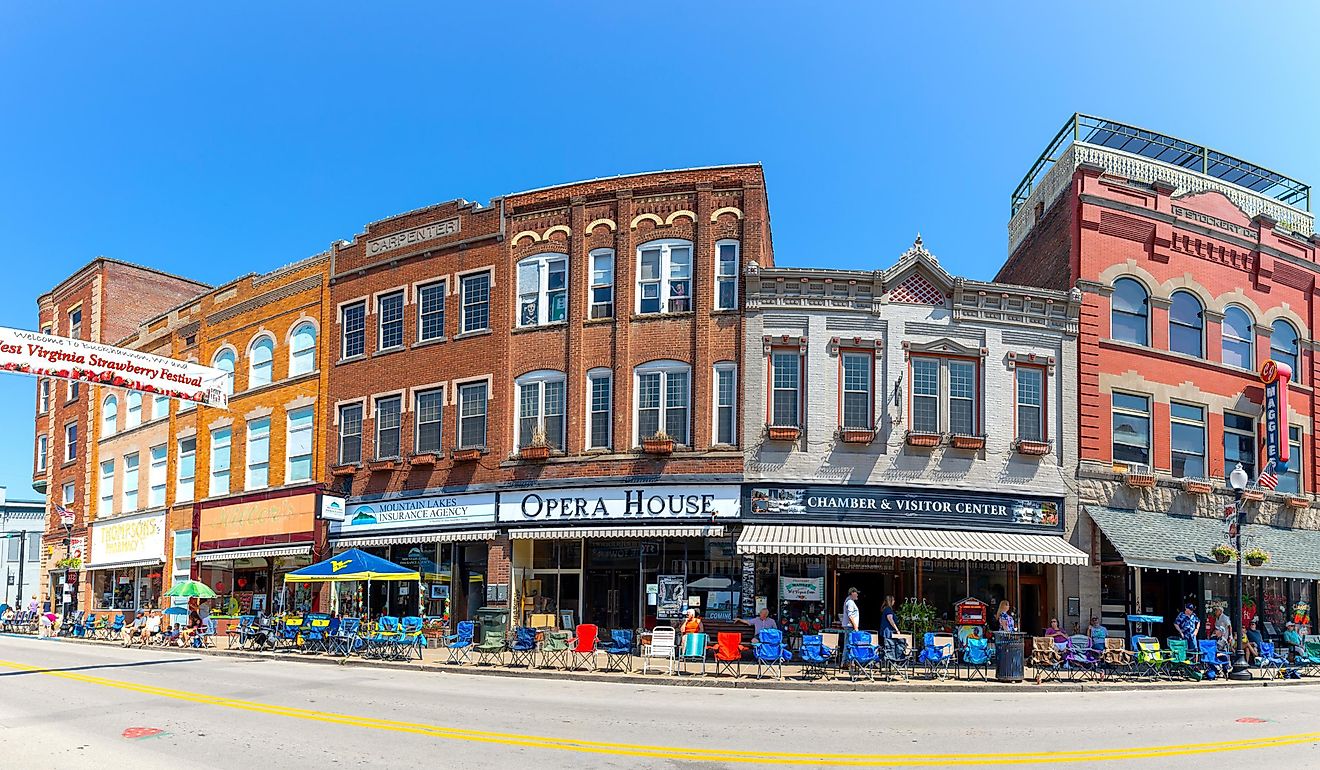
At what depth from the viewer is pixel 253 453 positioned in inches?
1497

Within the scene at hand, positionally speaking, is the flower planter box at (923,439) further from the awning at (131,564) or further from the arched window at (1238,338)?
the awning at (131,564)

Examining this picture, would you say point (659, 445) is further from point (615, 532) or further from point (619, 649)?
point (619, 649)

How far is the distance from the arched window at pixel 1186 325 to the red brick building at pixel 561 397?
11896 millimetres

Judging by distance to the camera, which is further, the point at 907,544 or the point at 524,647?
the point at 907,544

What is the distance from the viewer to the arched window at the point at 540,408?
30062 mm

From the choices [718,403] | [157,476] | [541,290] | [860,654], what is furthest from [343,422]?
[860,654]

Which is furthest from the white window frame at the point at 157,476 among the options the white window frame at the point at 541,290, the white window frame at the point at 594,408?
the white window frame at the point at 594,408

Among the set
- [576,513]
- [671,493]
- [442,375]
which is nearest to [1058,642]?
[671,493]

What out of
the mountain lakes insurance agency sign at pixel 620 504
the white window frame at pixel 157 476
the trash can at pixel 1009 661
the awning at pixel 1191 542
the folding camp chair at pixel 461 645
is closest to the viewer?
the trash can at pixel 1009 661

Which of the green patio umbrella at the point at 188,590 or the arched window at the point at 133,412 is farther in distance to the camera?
the arched window at the point at 133,412

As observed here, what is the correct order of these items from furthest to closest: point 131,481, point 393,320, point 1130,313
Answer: point 131,481 < point 393,320 < point 1130,313

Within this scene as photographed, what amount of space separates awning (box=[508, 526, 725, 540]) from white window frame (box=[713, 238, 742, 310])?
6.05 meters

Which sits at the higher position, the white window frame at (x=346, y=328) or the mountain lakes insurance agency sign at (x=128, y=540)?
the white window frame at (x=346, y=328)

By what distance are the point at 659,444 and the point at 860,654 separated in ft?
28.2
